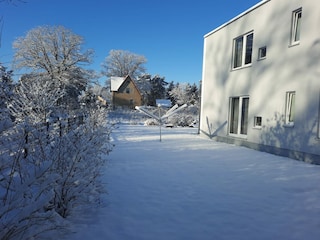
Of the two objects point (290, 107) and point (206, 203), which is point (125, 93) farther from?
point (206, 203)

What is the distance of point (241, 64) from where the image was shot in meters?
9.93

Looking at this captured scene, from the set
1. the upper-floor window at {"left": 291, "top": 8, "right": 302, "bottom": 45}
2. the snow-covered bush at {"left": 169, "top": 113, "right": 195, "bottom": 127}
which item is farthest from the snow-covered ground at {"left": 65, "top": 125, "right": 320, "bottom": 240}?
the snow-covered bush at {"left": 169, "top": 113, "right": 195, "bottom": 127}

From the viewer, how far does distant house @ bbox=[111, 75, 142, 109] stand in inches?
1662

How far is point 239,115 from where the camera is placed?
386 inches

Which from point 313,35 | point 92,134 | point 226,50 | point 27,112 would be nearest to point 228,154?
point 313,35

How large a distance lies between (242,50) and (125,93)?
34.2m

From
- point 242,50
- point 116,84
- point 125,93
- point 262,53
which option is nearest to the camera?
point 262,53

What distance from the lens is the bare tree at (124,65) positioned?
49.7 meters

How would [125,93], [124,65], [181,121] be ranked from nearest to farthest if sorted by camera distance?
[181,121], [125,93], [124,65]

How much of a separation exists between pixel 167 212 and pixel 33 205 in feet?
6.17

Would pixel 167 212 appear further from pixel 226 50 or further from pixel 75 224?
pixel 226 50

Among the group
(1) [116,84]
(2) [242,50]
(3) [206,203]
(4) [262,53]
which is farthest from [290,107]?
(1) [116,84]

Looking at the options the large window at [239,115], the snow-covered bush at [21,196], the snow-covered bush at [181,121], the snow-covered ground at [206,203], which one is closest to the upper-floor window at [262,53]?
the large window at [239,115]

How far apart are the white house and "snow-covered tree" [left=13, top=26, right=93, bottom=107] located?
2128cm
